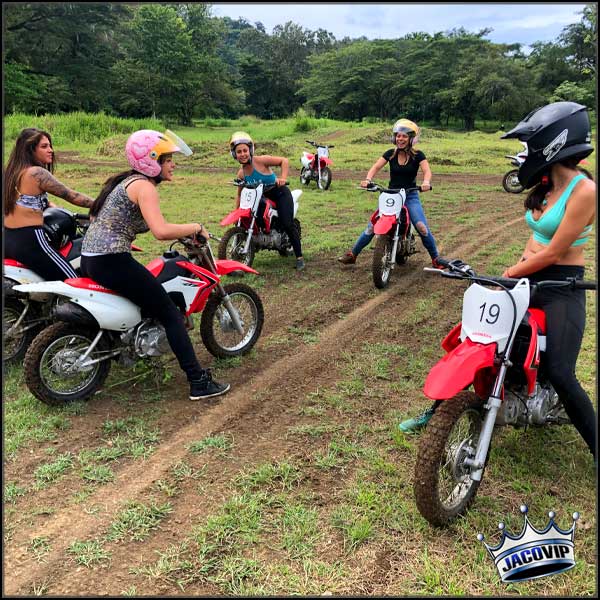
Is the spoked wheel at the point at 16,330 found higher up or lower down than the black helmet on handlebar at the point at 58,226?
lower down

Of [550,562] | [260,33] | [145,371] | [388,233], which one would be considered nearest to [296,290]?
[388,233]

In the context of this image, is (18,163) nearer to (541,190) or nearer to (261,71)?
(541,190)

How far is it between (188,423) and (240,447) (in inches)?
19.0

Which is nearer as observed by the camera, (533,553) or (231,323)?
(533,553)

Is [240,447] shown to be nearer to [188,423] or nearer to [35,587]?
[188,423]

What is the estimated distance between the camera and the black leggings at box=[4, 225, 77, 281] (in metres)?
4.09

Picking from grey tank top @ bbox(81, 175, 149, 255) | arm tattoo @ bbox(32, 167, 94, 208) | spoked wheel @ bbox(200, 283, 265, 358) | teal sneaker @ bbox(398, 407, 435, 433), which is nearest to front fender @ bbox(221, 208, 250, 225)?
spoked wheel @ bbox(200, 283, 265, 358)

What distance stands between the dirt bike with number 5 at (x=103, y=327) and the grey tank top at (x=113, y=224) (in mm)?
285

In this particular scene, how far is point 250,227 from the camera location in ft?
22.5

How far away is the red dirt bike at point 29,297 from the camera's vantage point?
4.14 metres

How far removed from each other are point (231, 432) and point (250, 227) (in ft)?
12.4

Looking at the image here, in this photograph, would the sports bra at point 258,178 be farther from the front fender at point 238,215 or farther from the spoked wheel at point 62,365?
the spoked wheel at point 62,365

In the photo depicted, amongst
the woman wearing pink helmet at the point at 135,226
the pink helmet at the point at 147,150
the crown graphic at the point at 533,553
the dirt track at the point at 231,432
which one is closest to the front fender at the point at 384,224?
the dirt track at the point at 231,432

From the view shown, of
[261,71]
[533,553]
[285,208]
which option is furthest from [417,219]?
[261,71]
